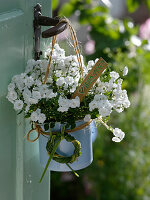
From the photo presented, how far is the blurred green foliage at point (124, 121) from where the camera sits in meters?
2.74

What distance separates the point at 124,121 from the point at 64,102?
5.63ft

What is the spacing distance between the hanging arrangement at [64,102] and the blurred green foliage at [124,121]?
148cm

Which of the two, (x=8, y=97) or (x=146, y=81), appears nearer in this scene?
(x=8, y=97)

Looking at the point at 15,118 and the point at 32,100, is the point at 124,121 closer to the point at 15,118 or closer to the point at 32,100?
the point at 15,118

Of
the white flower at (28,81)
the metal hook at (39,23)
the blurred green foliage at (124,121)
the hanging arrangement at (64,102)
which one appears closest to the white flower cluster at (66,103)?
the hanging arrangement at (64,102)

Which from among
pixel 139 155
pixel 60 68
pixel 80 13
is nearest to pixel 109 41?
pixel 80 13

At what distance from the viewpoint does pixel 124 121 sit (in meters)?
2.78

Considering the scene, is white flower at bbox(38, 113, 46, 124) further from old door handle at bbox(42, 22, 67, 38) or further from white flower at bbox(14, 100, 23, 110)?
old door handle at bbox(42, 22, 67, 38)

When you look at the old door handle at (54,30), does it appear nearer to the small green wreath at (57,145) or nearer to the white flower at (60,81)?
the white flower at (60,81)

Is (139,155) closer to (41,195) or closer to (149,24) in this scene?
(149,24)

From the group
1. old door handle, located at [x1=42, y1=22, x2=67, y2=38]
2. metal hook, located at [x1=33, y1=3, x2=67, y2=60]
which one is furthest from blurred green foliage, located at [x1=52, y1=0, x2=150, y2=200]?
old door handle, located at [x1=42, y1=22, x2=67, y2=38]

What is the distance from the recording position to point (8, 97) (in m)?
1.17

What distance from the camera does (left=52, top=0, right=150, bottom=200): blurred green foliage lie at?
9.00ft

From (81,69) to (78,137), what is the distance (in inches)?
8.7
